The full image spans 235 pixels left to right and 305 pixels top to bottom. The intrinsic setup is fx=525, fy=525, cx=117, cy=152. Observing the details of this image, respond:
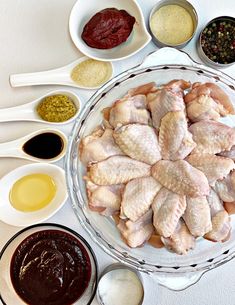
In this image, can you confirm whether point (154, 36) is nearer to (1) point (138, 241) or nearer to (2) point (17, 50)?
(2) point (17, 50)

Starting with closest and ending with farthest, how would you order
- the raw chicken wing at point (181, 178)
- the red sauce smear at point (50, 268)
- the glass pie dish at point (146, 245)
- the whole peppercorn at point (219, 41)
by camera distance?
the raw chicken wing at point (181, 178) → the glass pie dish at point (146, 245) → the red sauce smear at point (50, 268) → the whole peppercorn at point (219, 41)

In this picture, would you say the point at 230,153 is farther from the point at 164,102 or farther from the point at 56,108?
the point at 56,108

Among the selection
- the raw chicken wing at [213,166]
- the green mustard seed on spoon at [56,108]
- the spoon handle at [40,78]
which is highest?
the raw chicken wing at [213,166]

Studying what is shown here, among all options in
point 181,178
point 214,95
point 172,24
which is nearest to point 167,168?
point 181,178

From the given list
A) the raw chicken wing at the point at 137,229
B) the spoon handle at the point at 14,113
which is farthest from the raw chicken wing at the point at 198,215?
the spoon handle at the point at 14,113

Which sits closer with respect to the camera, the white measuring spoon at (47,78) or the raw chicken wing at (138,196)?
the raw chicken wing at (138,196)

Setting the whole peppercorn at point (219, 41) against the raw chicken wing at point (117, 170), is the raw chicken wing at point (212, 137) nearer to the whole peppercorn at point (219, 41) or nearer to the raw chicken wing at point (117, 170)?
the raw chicken wing at point (117, 170)

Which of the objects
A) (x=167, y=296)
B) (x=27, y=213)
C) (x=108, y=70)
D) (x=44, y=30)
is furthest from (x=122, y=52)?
(x=167, y=296)
